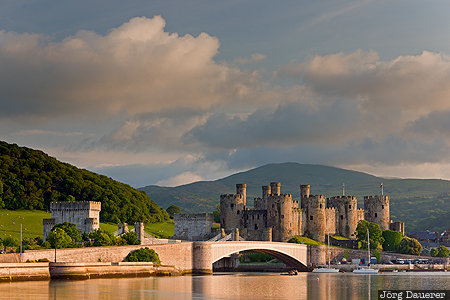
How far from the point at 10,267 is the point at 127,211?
231ft

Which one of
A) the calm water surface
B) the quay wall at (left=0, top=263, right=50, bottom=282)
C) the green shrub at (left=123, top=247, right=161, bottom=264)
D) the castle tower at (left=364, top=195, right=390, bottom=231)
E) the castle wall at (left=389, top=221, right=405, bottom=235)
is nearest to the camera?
the calm water surface

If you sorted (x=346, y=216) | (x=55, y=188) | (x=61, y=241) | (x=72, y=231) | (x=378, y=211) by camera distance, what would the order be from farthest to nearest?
(x=55, y=188), (x=378, y=211), (x=346, y=216), (x=72, y=231), (x=61, y=241)

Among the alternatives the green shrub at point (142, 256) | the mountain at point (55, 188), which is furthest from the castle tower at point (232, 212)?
the green shrub at point (142, 256)

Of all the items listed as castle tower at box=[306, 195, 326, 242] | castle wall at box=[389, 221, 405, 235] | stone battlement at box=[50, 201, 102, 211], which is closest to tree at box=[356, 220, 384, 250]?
castle tower at box=[306, 195, 326, 242]

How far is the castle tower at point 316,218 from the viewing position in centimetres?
12094

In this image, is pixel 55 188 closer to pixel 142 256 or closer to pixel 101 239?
pixel 101 239

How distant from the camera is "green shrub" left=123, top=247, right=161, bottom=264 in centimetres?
7819

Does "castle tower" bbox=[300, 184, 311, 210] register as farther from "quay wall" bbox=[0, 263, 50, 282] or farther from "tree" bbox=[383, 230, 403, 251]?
"quay wall" bbox=[0, 263, 50, 282]

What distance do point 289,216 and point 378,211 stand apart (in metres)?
19.4

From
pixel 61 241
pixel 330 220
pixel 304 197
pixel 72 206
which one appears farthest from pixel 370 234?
pixel 61 241

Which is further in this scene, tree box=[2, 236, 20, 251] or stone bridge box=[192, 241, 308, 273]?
tree box=[2, 236, 20, 251]

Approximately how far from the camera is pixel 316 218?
398 ft

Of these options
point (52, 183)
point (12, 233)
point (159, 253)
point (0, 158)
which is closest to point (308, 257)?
point (159, 253)

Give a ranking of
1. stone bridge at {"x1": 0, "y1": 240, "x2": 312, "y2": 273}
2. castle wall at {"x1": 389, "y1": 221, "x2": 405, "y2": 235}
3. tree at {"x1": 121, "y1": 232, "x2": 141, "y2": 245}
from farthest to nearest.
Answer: castle wall at {"x1": 389, "y1": 221, "x2": 405, "y2": 235}
tree at {"x1": 121, "y1": 232, "x2": 141, "y2": 245}
stone bridge at {"x1": 0, "y1": 240, "x2": 312, "y2": 273}
